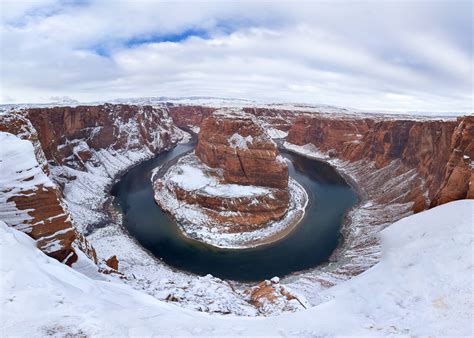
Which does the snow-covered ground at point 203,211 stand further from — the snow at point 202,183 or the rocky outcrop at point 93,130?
the rocky outcrop at point 93,130

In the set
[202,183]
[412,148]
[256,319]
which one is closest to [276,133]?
[412,148]

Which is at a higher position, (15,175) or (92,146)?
(15,175)

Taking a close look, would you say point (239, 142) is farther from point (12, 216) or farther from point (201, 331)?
point (201, 331)

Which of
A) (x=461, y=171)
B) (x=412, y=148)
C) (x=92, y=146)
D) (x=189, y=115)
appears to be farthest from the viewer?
(x=189, y=115)

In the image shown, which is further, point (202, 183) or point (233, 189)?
point (202, 183)

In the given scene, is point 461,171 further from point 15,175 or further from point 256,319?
point 15,175

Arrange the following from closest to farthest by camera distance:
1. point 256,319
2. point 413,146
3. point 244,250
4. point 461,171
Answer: point 256,319 < point 461,171 < point 244,250 < point 413,146

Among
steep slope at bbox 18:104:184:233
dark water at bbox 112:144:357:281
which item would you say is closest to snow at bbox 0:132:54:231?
dark water at bbox 112:144:357:281
